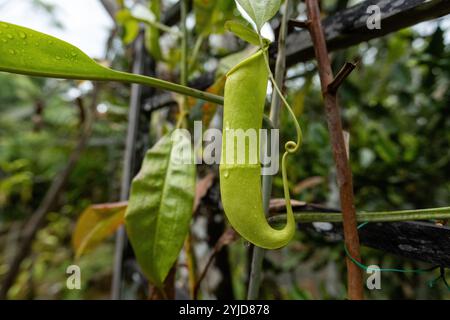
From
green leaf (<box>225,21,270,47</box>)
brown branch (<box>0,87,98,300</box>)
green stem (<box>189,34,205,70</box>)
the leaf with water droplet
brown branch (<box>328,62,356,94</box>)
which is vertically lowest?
brown branch (<box>0,87,98,300</box>)

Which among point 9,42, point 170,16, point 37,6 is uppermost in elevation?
point 37,6

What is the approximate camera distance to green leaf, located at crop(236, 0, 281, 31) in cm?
22

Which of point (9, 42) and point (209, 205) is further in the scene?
point (209, 205)

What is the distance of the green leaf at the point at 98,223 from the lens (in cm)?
43

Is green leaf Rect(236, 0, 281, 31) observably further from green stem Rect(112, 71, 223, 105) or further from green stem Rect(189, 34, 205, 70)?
green stem Rect(189, 34, 205, 70)

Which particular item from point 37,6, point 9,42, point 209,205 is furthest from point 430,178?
point 37,6

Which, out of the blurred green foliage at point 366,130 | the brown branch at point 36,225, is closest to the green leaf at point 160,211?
the blurred green foliage at point 366,130

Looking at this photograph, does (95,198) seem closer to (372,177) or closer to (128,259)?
(128,259)

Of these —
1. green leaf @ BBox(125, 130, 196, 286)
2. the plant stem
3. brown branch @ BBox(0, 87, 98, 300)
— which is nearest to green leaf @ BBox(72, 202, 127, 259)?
green leaf @ BBox(125, 130, 196, 286)

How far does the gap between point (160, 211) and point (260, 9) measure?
21cm

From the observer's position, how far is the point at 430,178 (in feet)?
2.13

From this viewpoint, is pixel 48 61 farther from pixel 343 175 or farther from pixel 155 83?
pixel 343 175

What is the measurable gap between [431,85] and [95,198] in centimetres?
129

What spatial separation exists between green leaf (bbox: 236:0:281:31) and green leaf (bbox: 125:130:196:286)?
0.17 metres
